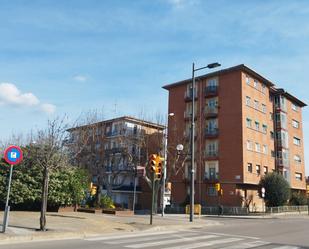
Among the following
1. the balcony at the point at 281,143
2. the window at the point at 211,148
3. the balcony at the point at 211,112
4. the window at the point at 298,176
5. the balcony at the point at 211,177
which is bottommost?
the balcony at the point at 211,177

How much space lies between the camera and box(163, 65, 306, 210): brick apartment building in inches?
1903

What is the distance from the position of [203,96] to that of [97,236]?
41.0 m

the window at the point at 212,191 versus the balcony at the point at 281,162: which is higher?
the balcony at the point at 281,162

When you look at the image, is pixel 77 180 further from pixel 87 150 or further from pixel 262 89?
pixel 262 89

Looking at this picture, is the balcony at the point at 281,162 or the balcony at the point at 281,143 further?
the balcony at the point at 281,143

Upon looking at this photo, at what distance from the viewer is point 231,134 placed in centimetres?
4966

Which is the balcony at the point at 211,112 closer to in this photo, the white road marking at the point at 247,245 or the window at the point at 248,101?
the window at the point at 248,101

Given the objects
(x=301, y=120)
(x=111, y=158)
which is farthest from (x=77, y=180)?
(x=301, y=120)

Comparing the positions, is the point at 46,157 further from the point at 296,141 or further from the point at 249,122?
the point at 296,141

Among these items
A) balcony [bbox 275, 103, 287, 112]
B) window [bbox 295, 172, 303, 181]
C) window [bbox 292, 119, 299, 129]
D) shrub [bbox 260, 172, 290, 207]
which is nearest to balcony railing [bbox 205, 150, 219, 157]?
shrub [bbox 260, 172, 290, 207]

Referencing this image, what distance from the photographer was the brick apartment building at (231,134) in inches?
1903

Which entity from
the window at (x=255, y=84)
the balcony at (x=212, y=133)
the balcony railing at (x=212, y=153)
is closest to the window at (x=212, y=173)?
the balcony railing at (x=212, y=153)

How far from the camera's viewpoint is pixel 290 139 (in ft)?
201

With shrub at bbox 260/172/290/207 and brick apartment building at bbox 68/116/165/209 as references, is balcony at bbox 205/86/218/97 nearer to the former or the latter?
brick apartment building at bbox 68/116/165/209
